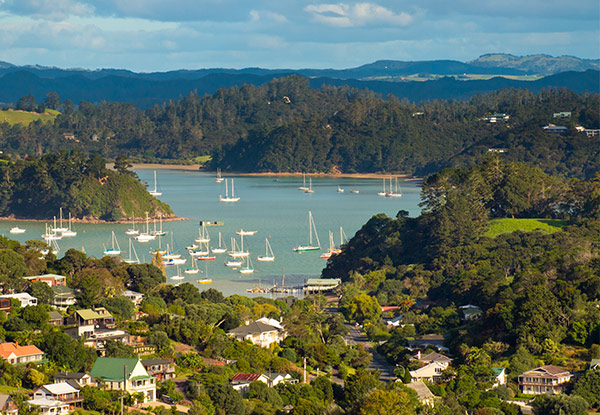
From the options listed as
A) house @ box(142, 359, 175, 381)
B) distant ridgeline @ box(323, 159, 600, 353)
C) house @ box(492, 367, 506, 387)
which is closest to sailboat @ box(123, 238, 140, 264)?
distant ridgeline @ box(323, 159, 600, 353)

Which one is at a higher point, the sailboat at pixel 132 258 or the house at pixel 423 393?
the house at pixel 423 393

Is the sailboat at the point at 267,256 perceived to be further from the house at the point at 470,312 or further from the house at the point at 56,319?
the house at the point at 56,319

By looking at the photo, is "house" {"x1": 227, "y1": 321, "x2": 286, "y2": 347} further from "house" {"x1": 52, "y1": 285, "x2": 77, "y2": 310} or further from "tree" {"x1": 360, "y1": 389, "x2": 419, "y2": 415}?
"tree" {"x1": 360, "y1": 389, "x2": 419, "y2": 415}

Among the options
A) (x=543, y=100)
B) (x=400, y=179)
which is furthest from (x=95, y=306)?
(x=543, y=100)

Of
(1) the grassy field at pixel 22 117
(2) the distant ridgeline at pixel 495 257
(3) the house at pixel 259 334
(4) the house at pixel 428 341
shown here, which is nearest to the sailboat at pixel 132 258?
(2) the distant ridgeline at pixel 495 257

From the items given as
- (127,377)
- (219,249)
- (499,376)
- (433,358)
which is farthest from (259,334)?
(219,249)

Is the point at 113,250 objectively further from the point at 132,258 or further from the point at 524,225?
the point at 524,225
